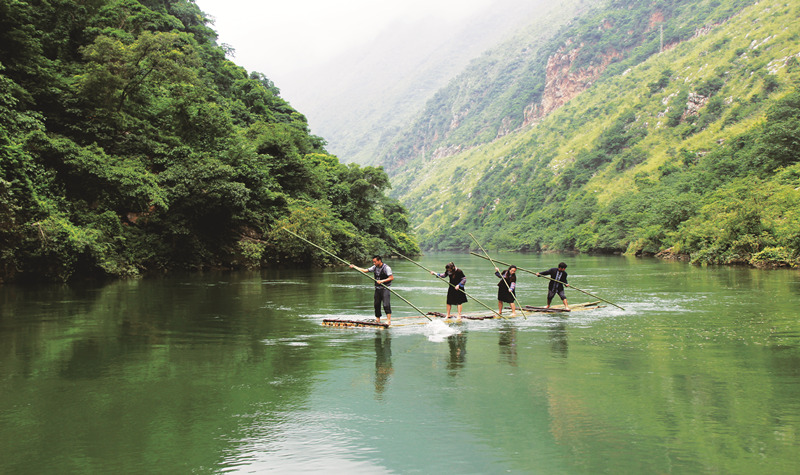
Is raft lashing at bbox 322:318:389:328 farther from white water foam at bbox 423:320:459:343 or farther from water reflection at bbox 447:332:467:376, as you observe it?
water reflection at bbox 447:332:467:376

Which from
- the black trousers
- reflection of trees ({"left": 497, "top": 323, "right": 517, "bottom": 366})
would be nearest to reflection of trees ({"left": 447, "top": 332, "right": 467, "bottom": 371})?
reflection of trees ({"left": 497, "top": 323, "right": 517, "bottom": 366})

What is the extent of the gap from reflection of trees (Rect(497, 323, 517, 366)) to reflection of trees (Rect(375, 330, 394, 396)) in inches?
103

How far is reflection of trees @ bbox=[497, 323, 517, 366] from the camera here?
1220 centimetres

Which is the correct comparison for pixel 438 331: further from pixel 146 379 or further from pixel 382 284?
pixel 146 379

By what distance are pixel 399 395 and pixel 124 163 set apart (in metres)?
35.5

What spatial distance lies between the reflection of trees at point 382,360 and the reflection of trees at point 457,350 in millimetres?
1322

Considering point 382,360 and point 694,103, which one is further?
point 694,103

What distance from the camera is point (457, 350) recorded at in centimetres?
1328

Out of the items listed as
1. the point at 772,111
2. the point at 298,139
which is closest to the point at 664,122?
the point at 772,111

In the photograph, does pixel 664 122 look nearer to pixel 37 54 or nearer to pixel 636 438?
Result: pixel 37 54

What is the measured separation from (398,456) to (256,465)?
5.36ft

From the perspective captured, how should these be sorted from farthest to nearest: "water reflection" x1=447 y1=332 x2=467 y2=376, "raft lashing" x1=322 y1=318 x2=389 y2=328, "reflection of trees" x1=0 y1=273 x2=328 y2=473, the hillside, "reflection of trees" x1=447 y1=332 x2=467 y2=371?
the hillside
"raft lashing" x1=322 y1=318 x2=389 y2=328
"reflection of trees" x1=447 y1=332 x2=467 y2=371
"water reflection" x1=447 y1=332 x2=467 y2=376
"reflection of trees" x1=0 y1=273 x2=328 y2=473

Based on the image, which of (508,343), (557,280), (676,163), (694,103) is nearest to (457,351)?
(508,343)

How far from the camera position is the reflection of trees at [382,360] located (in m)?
9.88
